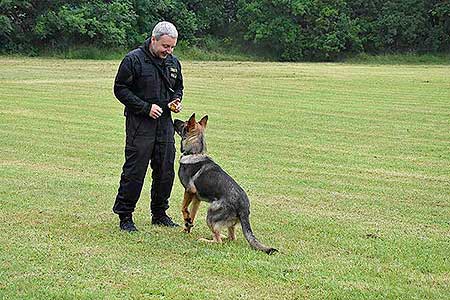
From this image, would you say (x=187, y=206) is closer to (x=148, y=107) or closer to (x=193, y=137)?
(x=193, y=137)

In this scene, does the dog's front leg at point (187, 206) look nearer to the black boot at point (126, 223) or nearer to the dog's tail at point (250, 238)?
the black boot at point (126, 223)

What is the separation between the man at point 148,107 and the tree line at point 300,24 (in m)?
46.0

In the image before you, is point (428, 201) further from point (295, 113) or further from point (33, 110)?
point (33, 110)

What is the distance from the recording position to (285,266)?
6.77 m

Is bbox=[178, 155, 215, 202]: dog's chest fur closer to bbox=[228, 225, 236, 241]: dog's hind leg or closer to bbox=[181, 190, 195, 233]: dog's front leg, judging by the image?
bbox=[181, 190, 195, 233]: dog's front leg

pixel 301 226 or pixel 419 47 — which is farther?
pixel 419 47

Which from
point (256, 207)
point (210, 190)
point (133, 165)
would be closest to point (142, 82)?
point (133, 165)

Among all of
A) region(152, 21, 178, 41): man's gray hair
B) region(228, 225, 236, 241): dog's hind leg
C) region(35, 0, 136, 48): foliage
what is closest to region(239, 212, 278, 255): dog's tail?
region(228, 225, 236, 241): dog's hind leg

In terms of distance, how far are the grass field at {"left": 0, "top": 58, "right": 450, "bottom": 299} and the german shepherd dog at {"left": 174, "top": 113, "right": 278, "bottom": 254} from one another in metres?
0.23

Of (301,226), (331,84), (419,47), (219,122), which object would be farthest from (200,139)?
(419,47)

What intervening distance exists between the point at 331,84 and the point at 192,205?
24.1 metres

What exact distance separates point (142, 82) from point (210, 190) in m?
1.35

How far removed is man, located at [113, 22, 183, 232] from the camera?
7.88 meters

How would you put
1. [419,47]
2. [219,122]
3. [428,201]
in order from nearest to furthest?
[428,201], [219,122], [419,47]
